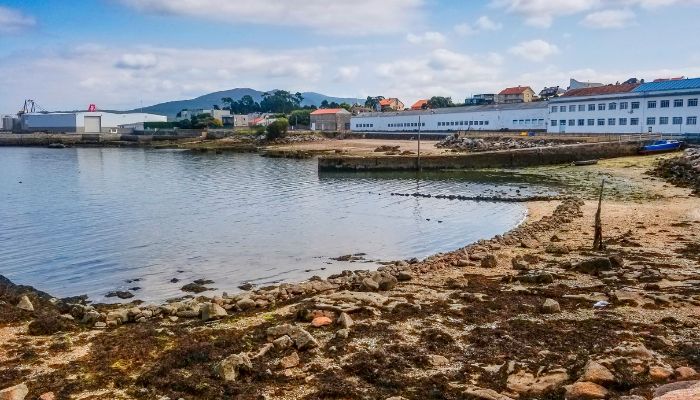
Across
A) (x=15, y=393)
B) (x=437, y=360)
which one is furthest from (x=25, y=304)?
(x=437, y=360)

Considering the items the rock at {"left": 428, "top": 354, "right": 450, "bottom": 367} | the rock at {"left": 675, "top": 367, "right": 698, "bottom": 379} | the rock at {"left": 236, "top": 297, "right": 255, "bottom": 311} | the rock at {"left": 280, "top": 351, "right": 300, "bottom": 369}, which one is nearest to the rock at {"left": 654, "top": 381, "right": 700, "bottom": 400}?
the rock at {"left": 675, "top": 367, "right": 698, "bottom": 379}

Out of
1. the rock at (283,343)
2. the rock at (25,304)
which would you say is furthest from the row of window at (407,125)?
the rock at (283,343)

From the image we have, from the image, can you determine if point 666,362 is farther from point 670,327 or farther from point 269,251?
point 269,251

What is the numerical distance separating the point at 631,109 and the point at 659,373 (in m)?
76.8

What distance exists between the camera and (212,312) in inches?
523

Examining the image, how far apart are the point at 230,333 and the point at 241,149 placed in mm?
98734

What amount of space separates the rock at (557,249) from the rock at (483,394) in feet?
39.2

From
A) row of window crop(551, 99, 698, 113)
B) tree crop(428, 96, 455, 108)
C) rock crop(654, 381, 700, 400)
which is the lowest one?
rock crop(654, 381, 700, 400)

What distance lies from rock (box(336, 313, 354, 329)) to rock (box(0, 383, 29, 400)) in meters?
5.65

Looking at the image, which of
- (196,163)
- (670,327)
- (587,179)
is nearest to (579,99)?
(587,179)

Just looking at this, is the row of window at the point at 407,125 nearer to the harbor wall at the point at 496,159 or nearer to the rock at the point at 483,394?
the harbor wall at the point at 496,159

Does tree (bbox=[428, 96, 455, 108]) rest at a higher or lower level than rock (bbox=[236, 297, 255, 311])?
higher

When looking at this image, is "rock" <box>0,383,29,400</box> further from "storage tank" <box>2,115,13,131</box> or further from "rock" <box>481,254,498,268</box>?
"storage tank" <box>2,115,13,131</box>

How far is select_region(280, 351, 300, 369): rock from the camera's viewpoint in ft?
31.9
